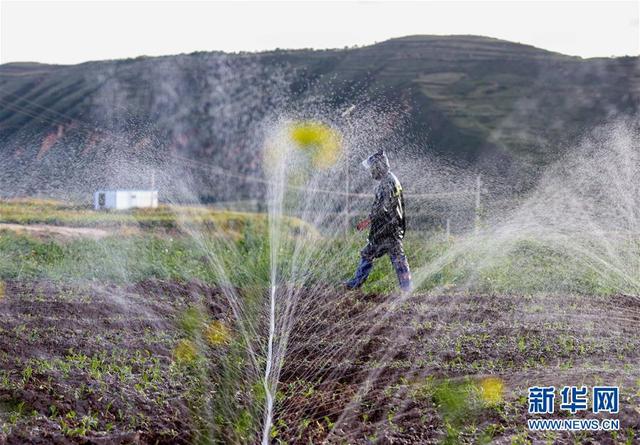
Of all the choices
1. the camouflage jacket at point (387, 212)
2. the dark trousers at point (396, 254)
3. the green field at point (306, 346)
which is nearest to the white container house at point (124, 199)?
the green field at point (306, 346)

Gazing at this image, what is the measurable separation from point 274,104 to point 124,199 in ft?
76.6

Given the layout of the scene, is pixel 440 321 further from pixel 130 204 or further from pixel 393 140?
pixel 393 140

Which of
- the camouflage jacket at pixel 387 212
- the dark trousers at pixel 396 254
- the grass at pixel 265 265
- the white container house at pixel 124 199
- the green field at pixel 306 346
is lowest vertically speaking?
the white container house at pixel 124 199

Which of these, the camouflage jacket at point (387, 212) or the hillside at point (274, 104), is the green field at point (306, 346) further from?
the hillside at point (274, 104)

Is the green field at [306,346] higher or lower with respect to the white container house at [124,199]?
higher

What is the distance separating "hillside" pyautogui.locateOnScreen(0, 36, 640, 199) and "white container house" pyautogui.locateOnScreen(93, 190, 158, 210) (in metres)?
6.37

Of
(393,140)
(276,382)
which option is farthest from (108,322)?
(393,140)

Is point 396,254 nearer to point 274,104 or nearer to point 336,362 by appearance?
point 336,362

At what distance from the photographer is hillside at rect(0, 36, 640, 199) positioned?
37.2 m

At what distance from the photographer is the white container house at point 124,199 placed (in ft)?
81.3

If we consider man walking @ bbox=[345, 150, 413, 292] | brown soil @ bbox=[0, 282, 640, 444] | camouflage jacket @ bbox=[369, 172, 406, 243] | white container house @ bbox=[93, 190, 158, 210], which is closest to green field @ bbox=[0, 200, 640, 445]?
brown soil @ bbox=[0, 282, 640, 444]

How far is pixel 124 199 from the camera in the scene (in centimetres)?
2484

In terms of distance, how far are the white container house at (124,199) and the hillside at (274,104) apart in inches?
251

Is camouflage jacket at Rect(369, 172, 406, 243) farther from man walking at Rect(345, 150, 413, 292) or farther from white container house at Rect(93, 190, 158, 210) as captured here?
white container house at Rect(93, 190, 158, 210)
